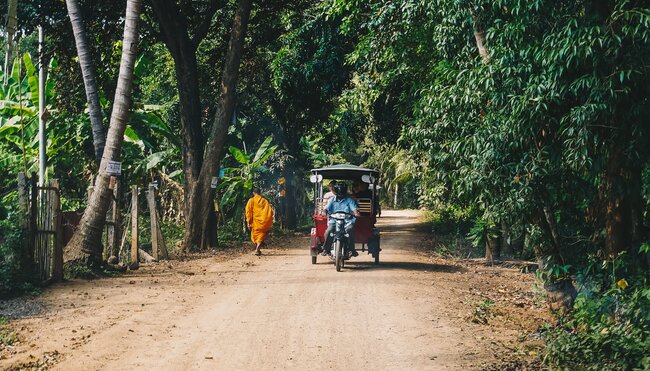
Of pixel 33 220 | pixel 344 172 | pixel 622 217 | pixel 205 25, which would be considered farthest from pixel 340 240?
pixel 205 25

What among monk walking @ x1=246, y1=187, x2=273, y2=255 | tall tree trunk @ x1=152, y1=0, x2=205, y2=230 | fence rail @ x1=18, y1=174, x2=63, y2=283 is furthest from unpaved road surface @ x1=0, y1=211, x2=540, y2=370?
tall tree trunk @ x1=152, y1=0, x2=205, y2=230

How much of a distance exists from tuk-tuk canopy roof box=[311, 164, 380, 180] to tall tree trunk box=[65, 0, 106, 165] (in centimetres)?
484

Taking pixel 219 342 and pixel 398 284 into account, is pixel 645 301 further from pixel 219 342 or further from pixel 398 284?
pixel 398 284

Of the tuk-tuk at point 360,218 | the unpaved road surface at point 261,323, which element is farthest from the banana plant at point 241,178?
the unpaved road surface at point 261,323

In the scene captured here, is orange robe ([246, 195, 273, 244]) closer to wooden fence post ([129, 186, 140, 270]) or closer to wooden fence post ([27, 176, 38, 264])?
wooden fence post ([129, 186, 140, 270])

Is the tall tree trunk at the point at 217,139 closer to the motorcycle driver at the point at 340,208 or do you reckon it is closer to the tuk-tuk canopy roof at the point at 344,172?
the tuk-tuk canopy roof at the point at 344,172

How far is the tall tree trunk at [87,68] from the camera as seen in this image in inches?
590

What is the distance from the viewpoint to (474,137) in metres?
8.70

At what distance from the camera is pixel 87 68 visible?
1529 cm

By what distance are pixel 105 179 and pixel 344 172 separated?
5.66 m

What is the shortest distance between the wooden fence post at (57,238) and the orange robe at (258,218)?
7035 millimetres

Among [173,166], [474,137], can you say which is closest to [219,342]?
[474,137]

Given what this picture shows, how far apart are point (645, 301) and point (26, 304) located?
8422 millimetres

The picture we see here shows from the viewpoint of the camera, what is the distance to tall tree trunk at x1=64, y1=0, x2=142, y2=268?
46.3 feet
